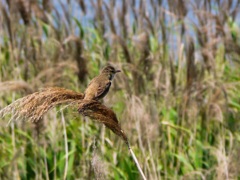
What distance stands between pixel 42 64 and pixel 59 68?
0.27 m

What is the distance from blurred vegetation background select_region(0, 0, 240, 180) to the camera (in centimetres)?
443

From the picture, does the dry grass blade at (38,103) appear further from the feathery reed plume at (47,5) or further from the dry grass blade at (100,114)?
the feathery reed plume at (47,5)

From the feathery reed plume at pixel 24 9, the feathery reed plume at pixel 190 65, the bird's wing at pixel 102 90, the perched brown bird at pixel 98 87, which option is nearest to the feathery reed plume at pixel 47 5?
the feathery reed plume at pixel 24 9

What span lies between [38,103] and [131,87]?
275 centimetres

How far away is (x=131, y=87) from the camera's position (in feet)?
16.0

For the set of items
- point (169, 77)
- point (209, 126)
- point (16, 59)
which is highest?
point (16, 59)

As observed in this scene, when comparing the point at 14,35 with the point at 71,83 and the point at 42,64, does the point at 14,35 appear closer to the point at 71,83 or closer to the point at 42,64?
the point at 42,64

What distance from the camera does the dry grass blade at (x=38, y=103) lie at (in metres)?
2.10

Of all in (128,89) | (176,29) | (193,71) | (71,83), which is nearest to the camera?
(128,89)

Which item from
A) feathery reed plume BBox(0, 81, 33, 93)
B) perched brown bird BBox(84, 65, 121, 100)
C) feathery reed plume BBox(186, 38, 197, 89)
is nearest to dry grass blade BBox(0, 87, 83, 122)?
perched brown bird BBox(84, 65, 121, 100)

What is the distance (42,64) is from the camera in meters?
4.97

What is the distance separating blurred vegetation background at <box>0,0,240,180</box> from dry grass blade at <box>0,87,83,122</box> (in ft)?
5.09

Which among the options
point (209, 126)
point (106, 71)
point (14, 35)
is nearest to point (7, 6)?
point (14, 35)

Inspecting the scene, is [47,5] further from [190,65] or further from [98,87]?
[98,87]
